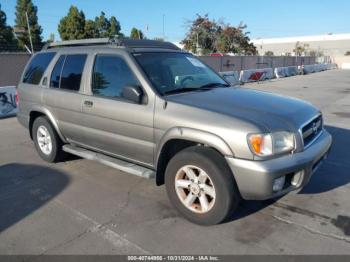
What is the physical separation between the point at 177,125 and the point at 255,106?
2.86 feet

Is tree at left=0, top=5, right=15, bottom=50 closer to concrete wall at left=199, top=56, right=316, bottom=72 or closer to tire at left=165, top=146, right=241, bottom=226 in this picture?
concrete wall at left=199, top=56, right=316, bottom=72

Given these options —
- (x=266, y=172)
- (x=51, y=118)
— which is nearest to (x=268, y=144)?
(x=266, y=172)

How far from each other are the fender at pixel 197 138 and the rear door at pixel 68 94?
160cm

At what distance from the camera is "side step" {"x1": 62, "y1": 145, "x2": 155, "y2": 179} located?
13.1 ft

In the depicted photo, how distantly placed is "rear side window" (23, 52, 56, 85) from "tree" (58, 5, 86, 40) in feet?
134

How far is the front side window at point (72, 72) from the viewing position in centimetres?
Answer: 479

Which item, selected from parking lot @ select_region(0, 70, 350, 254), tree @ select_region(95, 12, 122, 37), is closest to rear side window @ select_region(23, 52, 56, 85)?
parking lot @ select_region(0, 70, 350, 254)

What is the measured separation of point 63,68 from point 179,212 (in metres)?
2.84

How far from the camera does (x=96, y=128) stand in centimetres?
453

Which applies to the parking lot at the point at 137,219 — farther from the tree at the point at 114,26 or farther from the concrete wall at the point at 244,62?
the tree at the point at 114,26

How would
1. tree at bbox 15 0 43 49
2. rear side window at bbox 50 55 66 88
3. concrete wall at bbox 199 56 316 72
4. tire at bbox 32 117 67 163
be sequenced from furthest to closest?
tree at bbox 15 0 43 49 → concrete wall at bbox 199 56 316 72 → tire at bbox 32 117 67 163 → rear side window at bbox 50 55 66 88

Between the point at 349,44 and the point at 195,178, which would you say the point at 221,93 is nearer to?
the point at 195,178

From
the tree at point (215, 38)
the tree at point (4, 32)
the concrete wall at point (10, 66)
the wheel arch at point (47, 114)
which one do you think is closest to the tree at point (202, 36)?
the tree at point (215, 38)

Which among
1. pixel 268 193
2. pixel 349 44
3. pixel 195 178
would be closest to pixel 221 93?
pixel 195 178
